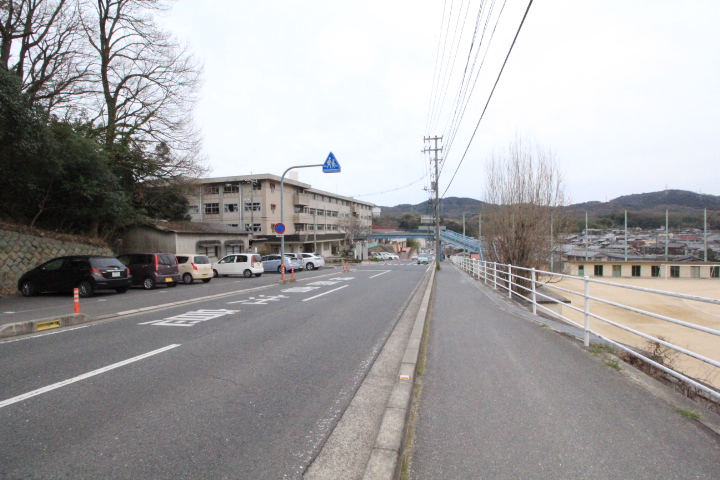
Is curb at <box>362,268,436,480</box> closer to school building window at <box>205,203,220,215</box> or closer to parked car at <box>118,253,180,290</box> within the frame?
parked car at <box>118,253,180,290</box>

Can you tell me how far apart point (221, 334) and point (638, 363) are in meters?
6.84

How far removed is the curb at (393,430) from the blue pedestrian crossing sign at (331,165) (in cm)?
1402

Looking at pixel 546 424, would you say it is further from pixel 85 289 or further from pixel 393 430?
pixel 85 289

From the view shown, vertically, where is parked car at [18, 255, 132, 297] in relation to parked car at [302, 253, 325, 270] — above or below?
above

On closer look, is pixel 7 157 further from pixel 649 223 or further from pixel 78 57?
pixel 649 223

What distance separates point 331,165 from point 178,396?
15.2m

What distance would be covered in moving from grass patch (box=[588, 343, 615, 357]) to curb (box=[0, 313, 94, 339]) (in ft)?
33.0

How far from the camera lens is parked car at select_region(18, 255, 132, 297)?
14734 millimetres

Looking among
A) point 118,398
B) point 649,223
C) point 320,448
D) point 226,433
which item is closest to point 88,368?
point 118,398

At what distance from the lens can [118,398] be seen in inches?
175

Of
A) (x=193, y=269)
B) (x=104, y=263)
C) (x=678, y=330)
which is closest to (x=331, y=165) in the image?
(x=193, y=269)

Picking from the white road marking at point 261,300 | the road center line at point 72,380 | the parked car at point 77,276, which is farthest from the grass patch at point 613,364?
the parked car at point 77,276

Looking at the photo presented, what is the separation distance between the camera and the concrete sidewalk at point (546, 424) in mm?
2961

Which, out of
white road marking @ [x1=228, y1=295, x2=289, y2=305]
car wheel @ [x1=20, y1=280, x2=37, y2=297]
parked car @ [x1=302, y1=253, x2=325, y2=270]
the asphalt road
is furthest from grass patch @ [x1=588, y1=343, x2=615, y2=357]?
parked car @ [x1=302, y1=253, x2=325, y2=270]
